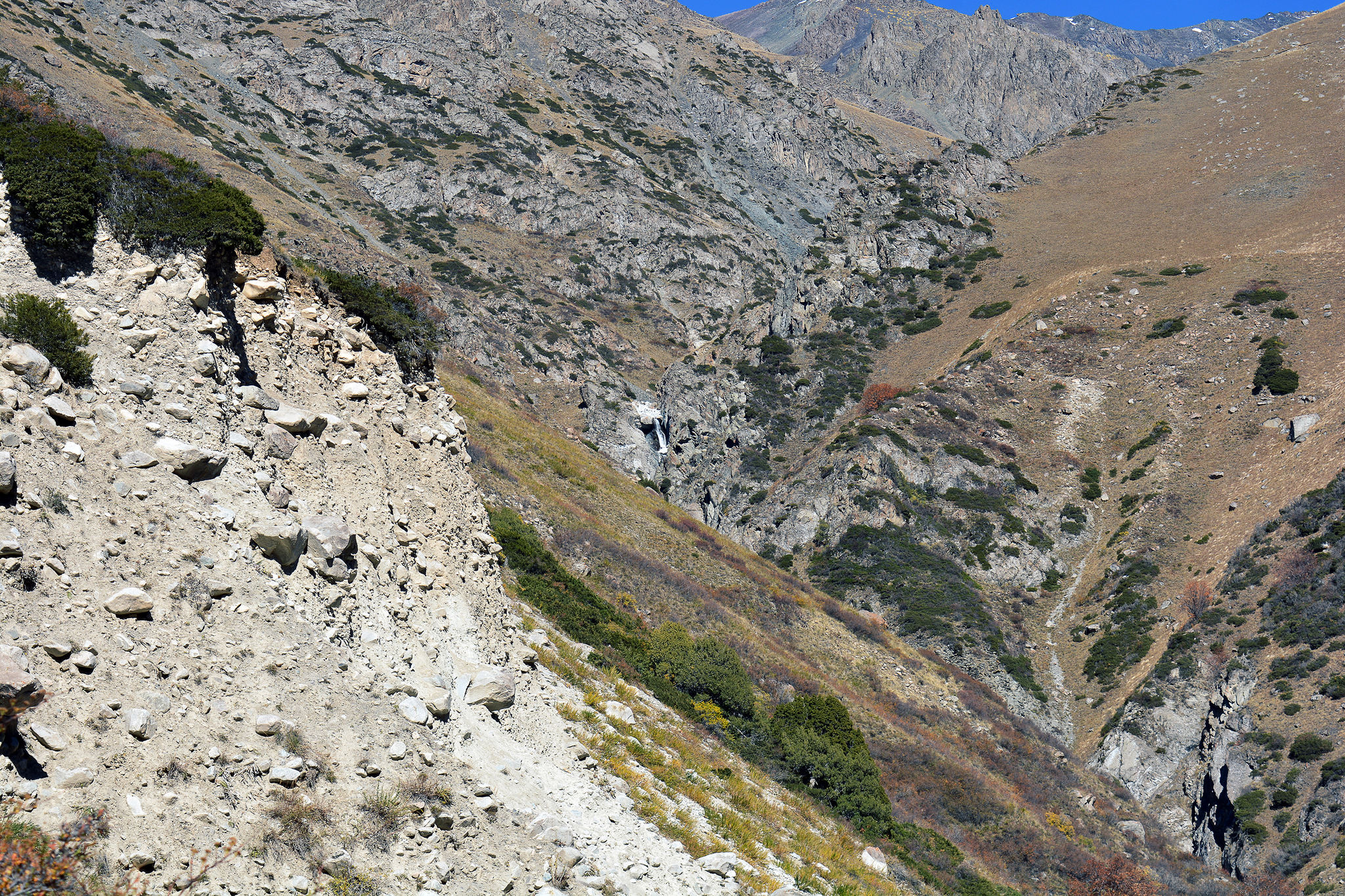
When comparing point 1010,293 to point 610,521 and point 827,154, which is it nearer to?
point 610,521

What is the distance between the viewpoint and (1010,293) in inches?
3051

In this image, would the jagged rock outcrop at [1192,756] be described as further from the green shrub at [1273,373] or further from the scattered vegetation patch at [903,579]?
the green shrub at [1273,373]

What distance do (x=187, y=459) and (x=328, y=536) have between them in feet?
5.30

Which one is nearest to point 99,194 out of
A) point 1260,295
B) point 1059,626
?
point 1059,626

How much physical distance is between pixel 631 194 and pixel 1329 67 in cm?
9731

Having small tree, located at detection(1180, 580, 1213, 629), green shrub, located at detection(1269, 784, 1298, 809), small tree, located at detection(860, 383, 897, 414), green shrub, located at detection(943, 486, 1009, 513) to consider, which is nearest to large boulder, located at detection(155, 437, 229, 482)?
green shrub, located at detection(1269, 784, 1298, 809)

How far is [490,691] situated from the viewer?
29.5 feet

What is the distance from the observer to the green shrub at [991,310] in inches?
2950

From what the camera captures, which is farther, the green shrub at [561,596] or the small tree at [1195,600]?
the small tree at [1195,600]

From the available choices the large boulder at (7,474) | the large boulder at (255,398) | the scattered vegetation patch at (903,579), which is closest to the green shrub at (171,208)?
the large boulder at (255,398)

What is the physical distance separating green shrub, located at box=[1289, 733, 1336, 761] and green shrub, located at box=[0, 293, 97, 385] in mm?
40956

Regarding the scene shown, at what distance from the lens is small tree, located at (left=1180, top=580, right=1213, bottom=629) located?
41.5 metres

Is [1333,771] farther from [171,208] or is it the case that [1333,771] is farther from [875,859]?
[171,208]

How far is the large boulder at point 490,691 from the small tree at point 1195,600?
45.0 meters
